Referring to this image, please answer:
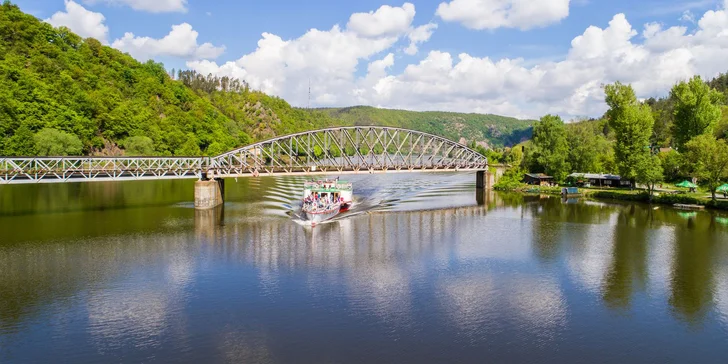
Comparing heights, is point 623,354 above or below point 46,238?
below

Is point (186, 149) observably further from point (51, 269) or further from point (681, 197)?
point (681, 197)

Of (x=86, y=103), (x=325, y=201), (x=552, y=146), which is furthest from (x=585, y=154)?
(x=86, y=103)

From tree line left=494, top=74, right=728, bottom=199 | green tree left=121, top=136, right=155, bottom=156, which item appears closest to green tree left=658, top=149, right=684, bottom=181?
tree line left=494, top=74, right=728, bottom=199

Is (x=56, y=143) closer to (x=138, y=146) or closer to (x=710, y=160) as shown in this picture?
(x=138, y=146)

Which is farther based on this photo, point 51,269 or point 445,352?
point 51,269

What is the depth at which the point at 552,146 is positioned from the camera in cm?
10694

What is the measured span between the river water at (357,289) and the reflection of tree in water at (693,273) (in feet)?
0.57

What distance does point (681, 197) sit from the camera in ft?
241

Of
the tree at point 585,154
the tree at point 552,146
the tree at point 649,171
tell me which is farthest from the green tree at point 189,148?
the tree at point 649,171

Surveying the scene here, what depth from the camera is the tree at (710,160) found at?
66375 mm

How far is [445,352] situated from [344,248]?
2233cm

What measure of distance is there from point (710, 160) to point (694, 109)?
1060 inches

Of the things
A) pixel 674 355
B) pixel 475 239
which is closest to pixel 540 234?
pixel 475 239

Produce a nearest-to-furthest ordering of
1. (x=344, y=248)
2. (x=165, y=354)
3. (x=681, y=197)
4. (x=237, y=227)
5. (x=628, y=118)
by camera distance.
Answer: (x=165, y=354), (x=344, y=248), (x=237, y=227), (x=681, y=197), (x=628, y=118)
